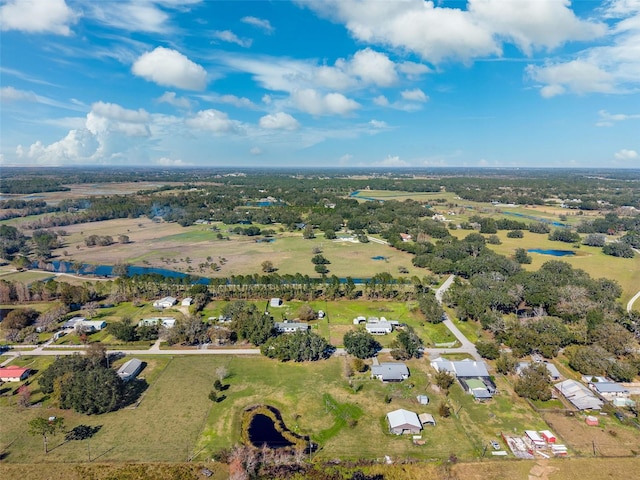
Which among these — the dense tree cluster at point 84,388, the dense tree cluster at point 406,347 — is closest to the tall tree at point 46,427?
the dense tree cluster at point 84,388

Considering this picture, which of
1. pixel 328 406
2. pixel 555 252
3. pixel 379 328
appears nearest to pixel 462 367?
pixel 379 328

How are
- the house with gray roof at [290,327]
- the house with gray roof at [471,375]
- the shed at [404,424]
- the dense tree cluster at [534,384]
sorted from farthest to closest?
1. the house with gray roof at [290,327]
2. the house with gray roof at [471,375]
3. the dense tree cluster at [534,384]
4. the shed at [404,424]

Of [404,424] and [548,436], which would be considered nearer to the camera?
[548,436]

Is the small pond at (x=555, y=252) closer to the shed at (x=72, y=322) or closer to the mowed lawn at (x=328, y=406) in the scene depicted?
the mowed lawn at (x=328, y=406)

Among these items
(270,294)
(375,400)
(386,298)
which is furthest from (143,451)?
(386,298)

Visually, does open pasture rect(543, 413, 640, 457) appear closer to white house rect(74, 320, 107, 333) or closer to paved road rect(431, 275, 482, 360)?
paved road rect(431, 275, 482, 360)

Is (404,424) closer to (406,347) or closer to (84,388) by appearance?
(406,347)

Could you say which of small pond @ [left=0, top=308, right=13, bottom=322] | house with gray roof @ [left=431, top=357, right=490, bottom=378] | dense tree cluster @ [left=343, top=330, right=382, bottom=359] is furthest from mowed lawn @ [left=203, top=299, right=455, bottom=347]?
small pond @ [left=0, top=308, right=13, bottom=322]
